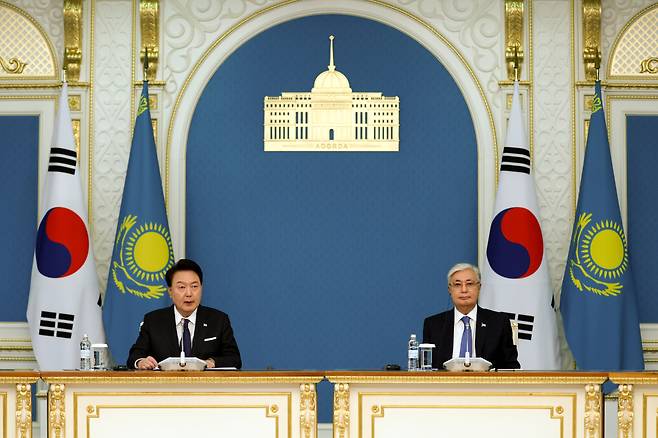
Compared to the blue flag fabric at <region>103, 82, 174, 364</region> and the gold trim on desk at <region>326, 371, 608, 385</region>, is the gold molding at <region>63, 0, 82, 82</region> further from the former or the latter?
the gold trim on desk at <region>326, 371, 608, 385</region>

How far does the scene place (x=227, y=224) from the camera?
7988mm

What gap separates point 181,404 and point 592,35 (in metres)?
4.13

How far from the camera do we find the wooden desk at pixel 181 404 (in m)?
5.23

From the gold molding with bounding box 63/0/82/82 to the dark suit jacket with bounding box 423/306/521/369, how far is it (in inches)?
126

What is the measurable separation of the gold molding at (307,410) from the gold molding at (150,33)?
11.1ft

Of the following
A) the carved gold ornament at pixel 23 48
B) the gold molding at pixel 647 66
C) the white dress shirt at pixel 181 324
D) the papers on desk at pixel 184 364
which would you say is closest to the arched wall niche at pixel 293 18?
the carved gold ornament at pixel 23 48

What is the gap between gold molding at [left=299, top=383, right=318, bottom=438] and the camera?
17.2 feet

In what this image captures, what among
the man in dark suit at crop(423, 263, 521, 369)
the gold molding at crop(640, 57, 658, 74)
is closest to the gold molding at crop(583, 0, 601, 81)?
the gold molding at crop(640, 57, 658, 74)

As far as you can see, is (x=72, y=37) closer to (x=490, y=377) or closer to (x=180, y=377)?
(x=180, y=377)

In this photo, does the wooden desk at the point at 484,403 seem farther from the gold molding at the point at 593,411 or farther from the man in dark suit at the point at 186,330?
the man in dark suit at the point at 186,330

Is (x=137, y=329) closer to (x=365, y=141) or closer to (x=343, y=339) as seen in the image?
(x=343, y=339)

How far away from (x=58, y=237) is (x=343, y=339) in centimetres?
197

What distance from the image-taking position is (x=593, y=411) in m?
5.19

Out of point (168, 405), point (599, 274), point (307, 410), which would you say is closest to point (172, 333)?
point (168, 405)
